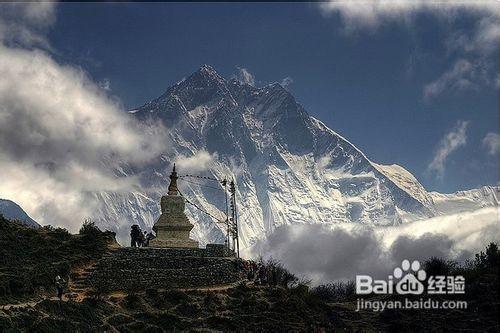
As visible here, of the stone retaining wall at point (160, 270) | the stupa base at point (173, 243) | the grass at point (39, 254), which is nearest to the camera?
the grass at point (39, 254)

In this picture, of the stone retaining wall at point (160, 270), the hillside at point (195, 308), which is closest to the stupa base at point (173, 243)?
the stone retaining wall at point (160, 270)

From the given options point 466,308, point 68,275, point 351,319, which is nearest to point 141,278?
point 68,275

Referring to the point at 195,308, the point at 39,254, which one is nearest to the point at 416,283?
the point at 195,308

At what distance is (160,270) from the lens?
43.5 metres

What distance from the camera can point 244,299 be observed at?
133 ft

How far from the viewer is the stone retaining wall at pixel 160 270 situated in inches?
1665

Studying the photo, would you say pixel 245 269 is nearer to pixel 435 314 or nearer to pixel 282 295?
pixel 282 295

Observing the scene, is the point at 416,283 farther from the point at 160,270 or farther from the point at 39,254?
the point at 39,254

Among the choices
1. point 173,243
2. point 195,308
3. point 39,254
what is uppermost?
point 173,243

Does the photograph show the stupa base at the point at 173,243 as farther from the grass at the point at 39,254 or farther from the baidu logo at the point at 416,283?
the baidu logo at the point at 416,283

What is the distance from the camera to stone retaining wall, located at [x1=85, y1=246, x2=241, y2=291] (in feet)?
139

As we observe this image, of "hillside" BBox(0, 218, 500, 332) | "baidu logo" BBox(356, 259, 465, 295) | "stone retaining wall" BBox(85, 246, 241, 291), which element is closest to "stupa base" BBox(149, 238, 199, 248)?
"stone retaining wall" BBox(85, 246, 241, 291)

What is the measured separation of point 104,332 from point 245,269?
15.8 meters

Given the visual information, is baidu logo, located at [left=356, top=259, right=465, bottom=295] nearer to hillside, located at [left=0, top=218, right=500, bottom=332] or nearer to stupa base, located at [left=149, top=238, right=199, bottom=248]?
hillside, located at [left=0, top=218, right=500, bottom=332]
